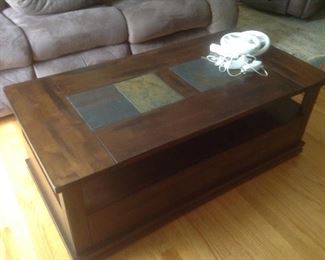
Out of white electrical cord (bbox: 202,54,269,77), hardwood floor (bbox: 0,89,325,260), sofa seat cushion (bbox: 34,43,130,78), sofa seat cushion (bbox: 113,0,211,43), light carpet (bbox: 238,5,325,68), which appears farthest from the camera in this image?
light carpet (bbox: 238,5,325,68)

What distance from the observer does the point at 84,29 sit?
169 cm

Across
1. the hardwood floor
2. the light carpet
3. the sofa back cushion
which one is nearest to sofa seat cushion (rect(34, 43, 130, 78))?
the sofa back cushion

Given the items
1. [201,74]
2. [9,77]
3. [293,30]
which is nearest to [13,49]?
[9,77]

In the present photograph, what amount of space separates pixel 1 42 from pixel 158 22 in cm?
83

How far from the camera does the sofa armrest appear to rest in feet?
6.67

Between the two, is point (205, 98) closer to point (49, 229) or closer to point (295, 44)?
point (49, 229)

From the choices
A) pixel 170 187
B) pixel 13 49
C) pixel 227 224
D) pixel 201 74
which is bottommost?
pixel 227 224

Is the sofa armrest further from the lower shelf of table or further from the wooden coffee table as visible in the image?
the lower shelf of table

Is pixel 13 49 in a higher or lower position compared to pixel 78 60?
higher

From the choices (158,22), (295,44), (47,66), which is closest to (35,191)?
(47,66)

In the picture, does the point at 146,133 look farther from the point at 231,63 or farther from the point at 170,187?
the point at 231,63

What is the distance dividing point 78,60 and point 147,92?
2.55 ft

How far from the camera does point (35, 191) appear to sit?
1.32 m

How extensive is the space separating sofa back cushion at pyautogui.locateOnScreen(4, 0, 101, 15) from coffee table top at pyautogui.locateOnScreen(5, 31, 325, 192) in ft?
2.35
